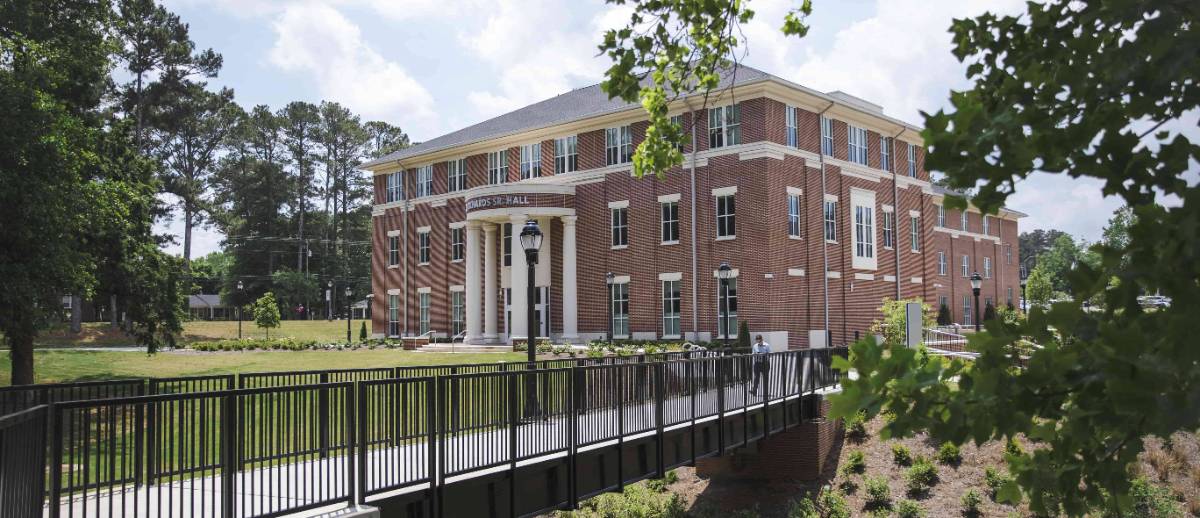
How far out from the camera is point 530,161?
153 feet

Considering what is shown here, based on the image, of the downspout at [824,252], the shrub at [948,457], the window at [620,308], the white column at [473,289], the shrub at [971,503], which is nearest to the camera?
the shrub at [971,503]

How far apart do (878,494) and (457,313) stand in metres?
32.9

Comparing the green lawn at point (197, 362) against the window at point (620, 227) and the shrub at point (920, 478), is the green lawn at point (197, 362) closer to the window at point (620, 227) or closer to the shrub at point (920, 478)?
the window at point (620, 227)

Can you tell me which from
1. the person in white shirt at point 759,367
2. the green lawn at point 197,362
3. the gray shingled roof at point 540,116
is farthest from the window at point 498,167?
the person in white shirt at point 759,367

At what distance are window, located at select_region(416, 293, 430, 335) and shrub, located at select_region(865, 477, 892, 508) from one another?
3551 centimetres

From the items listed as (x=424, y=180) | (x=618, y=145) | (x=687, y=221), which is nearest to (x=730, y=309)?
(x=687, y=221)

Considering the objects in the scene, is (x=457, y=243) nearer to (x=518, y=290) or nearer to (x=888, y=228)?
(x=518, y=290)

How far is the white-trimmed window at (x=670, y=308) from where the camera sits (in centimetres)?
3962

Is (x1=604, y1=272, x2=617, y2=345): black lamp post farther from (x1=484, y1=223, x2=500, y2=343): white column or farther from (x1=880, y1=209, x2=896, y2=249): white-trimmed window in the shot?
(x1=880, y1=209, x2=896, y2=249): white-trimmed window

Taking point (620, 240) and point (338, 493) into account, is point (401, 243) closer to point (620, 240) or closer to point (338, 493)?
point (620, 240)

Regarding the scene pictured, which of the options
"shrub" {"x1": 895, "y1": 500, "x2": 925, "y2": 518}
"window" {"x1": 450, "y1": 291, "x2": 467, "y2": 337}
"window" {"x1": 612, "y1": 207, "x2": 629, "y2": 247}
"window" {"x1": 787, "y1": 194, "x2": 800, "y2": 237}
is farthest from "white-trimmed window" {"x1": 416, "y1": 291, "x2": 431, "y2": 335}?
"shrub" {"x1": 895, "y1": 500, "x2": 925, "y2": 518}

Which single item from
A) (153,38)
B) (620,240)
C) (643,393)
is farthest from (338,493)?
(153,38)

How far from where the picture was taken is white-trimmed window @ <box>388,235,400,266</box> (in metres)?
55.1

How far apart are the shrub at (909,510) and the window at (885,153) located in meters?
26.9
